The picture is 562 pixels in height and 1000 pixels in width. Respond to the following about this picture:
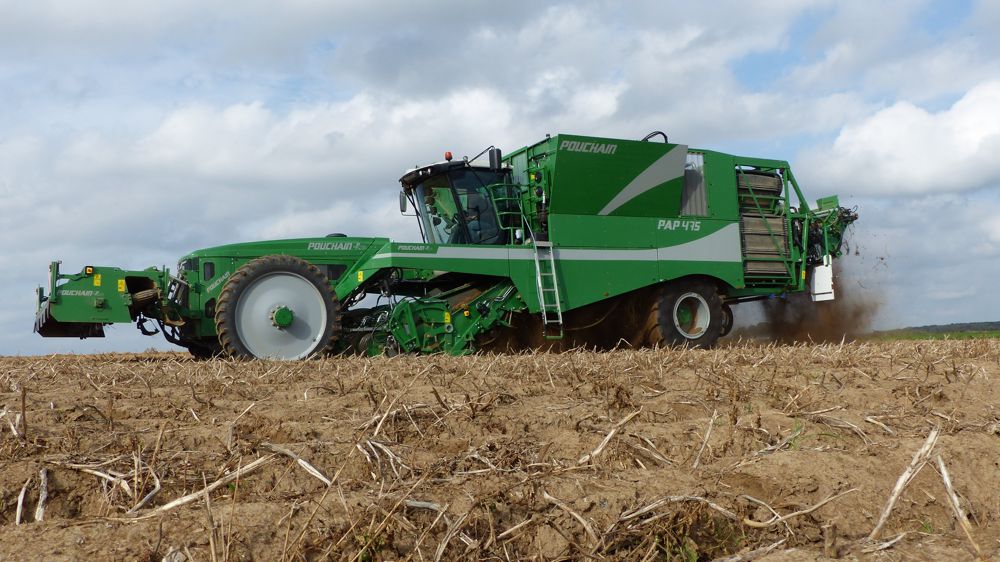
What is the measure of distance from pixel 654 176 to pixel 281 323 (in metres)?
5.09

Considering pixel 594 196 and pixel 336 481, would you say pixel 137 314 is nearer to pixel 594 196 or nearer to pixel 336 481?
pixel 594 196

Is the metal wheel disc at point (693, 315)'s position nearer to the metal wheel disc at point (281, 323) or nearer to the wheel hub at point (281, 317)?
the metal wheel disc at point (281, 323)

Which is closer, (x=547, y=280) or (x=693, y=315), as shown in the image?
(x=547, y=280)

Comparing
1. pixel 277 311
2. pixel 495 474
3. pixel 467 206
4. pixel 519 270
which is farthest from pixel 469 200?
pixel 495 474

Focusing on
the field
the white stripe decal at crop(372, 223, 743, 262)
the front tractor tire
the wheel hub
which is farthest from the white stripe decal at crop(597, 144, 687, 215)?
the field

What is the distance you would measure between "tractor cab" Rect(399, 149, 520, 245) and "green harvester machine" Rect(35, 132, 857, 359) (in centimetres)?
2

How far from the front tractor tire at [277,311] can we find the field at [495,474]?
4340mm

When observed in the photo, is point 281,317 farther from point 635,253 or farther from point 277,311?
point 635,253

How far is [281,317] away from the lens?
9531 millimetres

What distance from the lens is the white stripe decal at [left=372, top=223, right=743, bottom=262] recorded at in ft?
34.3

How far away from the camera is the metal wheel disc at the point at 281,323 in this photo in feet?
31.1

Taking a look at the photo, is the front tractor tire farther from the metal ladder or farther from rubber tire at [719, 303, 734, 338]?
rubber tire at [719, 303, 734, 338]

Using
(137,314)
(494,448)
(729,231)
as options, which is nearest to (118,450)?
(494,448)

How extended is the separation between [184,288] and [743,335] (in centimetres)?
829
